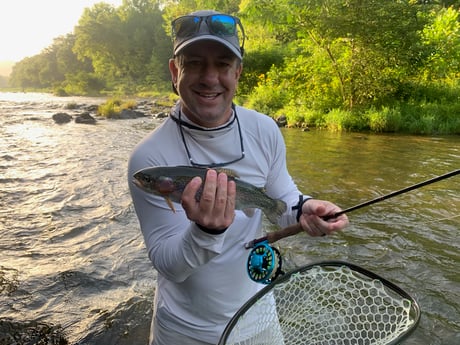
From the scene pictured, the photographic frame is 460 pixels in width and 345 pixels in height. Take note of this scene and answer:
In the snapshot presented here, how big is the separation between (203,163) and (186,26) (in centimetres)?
76

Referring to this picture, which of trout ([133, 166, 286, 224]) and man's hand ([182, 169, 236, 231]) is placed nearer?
man's hand ([182, 169, 236, 231])

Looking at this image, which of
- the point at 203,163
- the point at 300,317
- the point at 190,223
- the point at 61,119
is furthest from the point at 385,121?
the point at 61,119

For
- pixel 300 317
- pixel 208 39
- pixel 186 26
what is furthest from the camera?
pixel 300 317

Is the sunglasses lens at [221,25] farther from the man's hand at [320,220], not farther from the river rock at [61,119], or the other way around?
the river rock at [61,119]

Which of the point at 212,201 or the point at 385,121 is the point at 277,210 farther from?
the point at 385,121

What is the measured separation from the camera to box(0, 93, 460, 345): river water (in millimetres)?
4062

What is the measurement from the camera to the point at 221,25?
2008mm

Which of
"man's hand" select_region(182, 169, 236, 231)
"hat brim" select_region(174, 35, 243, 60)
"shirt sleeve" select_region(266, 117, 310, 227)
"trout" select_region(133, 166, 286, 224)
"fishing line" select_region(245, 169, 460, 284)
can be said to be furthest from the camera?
"shirt sleeve" select_region(266, 117, 310, 227)

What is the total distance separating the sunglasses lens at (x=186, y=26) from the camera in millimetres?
1959

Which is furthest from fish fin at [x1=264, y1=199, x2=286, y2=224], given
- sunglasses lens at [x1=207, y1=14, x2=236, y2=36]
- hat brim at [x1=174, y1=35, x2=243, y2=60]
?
sunglasses lens at [x1=207, y1=14, x2=236, y2=36]

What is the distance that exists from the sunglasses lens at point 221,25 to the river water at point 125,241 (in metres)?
3.14

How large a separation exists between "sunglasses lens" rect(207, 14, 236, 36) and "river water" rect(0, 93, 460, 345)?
3.14m

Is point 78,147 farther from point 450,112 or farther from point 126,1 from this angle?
point 126,1

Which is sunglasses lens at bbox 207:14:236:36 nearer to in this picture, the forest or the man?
the man
